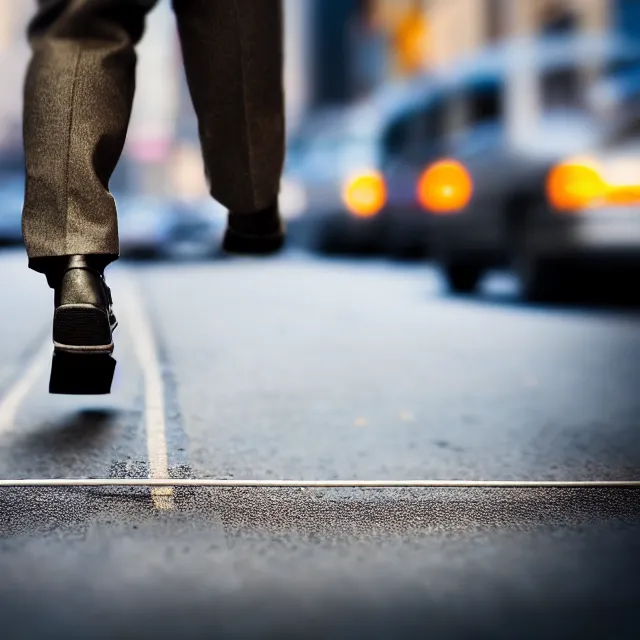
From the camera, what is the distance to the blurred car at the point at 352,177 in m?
10.9

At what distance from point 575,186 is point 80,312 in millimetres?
4617

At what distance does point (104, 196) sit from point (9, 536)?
87 centimetres

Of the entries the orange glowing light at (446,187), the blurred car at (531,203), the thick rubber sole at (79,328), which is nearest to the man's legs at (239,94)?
the thick rubber sole at (79,328)

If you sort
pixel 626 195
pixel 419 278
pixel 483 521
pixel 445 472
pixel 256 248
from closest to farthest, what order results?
1. pixel 483 521
2. pixel 445 472
3. pixel 256 248
4. pixel 626 195
5. pixel 419 278

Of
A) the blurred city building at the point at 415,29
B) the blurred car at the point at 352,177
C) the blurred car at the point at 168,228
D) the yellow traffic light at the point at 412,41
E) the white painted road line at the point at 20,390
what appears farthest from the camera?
the yellow traffic light at the point at 412,41

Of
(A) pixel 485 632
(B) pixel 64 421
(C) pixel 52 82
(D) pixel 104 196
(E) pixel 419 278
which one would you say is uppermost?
(C) pixel 52 82

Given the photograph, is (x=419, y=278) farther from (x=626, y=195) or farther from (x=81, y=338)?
(x=81, y=338)

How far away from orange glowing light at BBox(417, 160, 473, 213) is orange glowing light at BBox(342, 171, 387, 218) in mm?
3302

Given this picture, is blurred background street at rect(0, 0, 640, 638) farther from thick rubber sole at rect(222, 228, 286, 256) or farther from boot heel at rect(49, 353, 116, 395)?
thick rubber sole at rect(222, 228, 286, 256)

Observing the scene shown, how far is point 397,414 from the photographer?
3096 millimetres

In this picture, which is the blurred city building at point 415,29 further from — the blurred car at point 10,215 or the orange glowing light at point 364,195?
the blurred car at point 10,215

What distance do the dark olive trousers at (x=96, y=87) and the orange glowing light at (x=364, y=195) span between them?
324 inches

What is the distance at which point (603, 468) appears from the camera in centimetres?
243

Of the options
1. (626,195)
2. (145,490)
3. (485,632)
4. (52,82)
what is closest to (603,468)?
(145,490)
